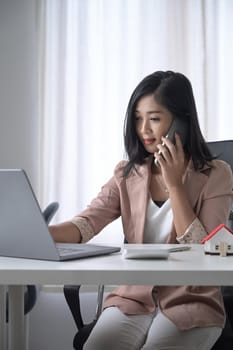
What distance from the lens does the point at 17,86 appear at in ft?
10.0

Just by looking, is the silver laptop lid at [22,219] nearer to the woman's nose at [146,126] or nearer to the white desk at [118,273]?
the white desk at [118,273]

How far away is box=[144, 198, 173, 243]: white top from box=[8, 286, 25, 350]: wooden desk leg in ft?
1.39

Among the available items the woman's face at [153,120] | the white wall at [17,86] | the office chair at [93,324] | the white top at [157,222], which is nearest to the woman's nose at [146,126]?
the woman's face at [153,120]

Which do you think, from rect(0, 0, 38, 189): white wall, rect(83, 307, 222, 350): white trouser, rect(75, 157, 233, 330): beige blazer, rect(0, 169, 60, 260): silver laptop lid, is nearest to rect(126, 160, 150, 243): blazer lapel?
rect(75, 157, 233, 330): beige blazer

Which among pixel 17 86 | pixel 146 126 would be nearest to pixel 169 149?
pixel 146 126

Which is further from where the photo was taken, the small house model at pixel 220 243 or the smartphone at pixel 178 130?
the smartphone at pixel 178 130

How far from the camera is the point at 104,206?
1.58m

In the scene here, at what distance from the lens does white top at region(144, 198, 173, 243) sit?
57.7 inches

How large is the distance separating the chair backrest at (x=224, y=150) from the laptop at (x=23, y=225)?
3.12 ft

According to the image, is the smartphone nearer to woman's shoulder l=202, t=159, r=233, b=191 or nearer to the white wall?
woman's shoulder l=202, t=159, r=233, b=191

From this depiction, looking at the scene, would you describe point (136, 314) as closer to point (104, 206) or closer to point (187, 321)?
point (187, 321)

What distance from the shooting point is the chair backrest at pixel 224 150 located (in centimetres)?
187

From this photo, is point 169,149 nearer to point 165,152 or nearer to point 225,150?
point 165,152

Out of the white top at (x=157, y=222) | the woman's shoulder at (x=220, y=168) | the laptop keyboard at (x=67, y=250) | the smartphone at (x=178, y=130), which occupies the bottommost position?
the white top at (x=157, y=222)
